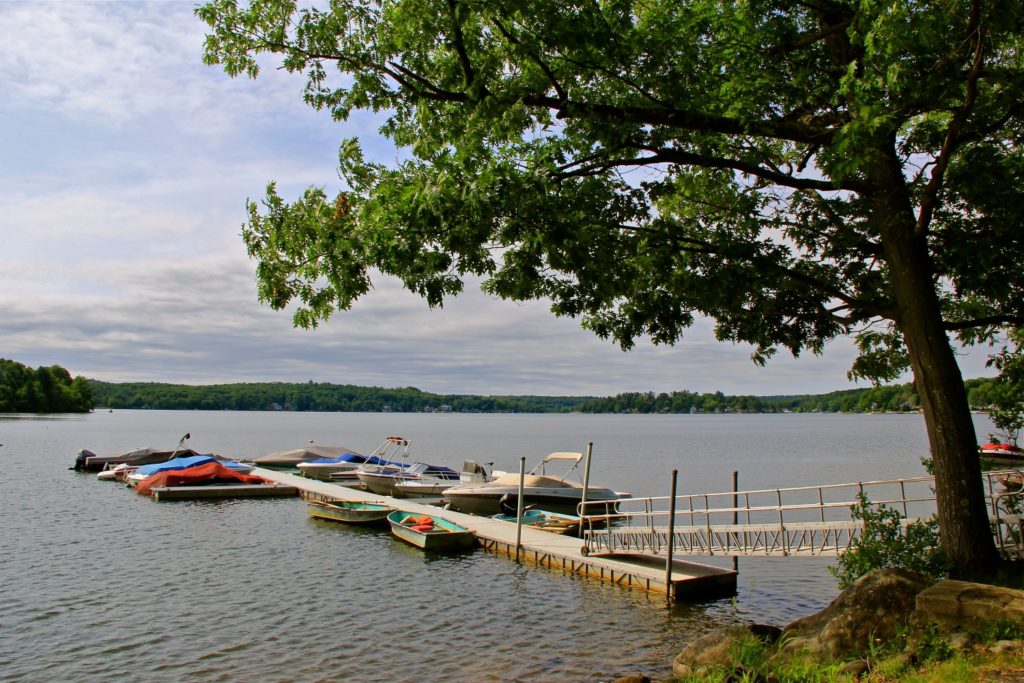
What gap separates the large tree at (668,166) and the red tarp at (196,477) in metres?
29.0

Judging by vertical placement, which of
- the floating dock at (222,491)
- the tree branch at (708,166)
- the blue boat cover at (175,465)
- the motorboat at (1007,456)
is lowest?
the floating dock at (222,491)

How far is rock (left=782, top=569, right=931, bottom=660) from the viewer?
8.46m

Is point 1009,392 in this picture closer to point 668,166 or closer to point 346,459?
point 668,166

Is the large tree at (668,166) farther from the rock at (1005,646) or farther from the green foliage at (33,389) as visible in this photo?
the green foliage at (33,389)

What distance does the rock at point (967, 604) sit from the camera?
7.62 metres

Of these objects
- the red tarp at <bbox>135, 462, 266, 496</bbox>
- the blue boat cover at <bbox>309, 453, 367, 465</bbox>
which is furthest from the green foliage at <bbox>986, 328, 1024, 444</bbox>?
the blue boat cover at <bbox>309, 453, 367, 465</bbox>

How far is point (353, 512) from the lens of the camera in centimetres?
2691

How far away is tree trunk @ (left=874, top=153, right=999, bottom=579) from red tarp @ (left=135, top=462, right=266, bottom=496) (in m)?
33.5

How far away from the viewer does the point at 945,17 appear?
744 cm

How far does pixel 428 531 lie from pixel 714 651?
45.3 ft

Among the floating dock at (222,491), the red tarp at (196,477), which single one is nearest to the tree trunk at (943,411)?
the floating dock at (222,491)

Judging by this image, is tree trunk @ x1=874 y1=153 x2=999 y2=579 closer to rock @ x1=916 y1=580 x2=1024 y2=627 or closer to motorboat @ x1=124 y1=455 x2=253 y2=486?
rock @ x1=916 y1=580 x2=1024 y2=627

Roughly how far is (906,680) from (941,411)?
13.0 ft

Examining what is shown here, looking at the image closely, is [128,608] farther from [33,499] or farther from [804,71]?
[33,499]
